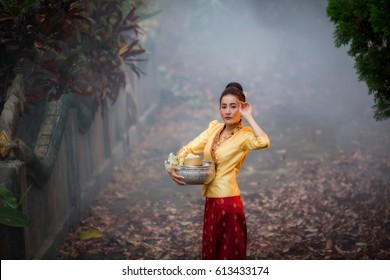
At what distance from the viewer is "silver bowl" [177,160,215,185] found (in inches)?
162

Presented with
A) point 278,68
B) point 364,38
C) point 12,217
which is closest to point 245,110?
point 364,38

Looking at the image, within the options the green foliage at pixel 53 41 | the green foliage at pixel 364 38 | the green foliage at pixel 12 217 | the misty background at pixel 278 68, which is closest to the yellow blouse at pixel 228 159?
the green foliage at pixel 364 38

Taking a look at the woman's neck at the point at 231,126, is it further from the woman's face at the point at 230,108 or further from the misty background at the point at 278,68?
the misty background at the point at 278,68

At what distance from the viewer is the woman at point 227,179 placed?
423cm

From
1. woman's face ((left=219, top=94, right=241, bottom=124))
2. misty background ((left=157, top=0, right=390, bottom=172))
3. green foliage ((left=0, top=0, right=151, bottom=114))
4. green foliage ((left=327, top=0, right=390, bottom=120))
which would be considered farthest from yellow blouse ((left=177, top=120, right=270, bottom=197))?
misty background ((left=157, top=0, right=390, bottom=172))

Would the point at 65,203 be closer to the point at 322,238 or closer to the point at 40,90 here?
the point at 40,90

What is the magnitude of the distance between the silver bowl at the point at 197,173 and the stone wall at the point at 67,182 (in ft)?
5.40

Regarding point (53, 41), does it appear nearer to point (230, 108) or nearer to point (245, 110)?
point (230, 108)

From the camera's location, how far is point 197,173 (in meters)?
4.10

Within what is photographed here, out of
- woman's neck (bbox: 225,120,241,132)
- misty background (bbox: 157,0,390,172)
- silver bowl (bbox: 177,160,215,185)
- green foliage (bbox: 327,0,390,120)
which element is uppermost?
misty background (bbox: 157,0,390,172)

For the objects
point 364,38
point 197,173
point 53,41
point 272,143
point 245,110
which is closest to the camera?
point 197,173

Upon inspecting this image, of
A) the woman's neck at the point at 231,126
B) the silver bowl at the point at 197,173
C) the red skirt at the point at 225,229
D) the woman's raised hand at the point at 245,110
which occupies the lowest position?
the red skirt at the point at 225,229

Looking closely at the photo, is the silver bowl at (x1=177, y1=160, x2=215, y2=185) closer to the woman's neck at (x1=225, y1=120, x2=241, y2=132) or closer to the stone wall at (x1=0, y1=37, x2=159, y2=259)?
the woman's neck at (x1=225, y1=120, x2=241, y2=132)

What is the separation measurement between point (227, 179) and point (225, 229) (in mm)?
426
